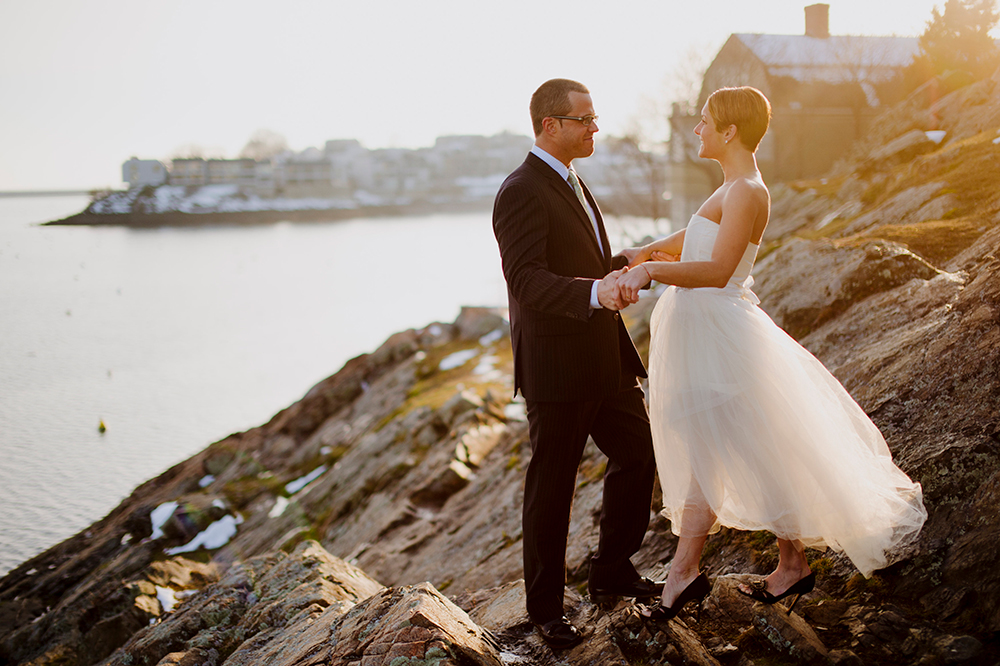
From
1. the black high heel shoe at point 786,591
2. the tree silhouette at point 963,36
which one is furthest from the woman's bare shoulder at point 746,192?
the tree silhouette at point 963,36

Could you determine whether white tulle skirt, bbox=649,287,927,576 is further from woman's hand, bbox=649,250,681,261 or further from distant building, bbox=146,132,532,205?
distant building, bbox=146,132,532,205

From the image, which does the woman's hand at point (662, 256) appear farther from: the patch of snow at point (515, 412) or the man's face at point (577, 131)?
the patch of snow at point (515, 412)

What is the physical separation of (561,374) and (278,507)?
14.6m

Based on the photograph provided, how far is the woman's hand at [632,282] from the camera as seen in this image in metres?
3.33

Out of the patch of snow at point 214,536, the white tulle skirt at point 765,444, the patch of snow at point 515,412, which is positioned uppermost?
the white tulle skirt at point 765,444

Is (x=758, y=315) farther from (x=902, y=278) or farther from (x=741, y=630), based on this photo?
(x=902, y=278)

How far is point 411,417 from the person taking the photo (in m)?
14.9

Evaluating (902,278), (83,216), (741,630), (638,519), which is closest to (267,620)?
(638,519)

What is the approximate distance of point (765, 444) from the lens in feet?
10.8

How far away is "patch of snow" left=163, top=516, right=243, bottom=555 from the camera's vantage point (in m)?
16.3

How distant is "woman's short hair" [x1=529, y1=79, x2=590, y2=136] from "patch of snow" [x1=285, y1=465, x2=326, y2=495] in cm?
1558

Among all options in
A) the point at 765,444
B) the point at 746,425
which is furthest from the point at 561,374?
the point at 765,444

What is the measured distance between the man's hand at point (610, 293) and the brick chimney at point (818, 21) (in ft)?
153

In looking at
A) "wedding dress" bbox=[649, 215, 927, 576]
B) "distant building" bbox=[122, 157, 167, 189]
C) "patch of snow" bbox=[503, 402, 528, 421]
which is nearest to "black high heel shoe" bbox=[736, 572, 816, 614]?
"wedding dress" bbox=[649, 215, 927, 576]
